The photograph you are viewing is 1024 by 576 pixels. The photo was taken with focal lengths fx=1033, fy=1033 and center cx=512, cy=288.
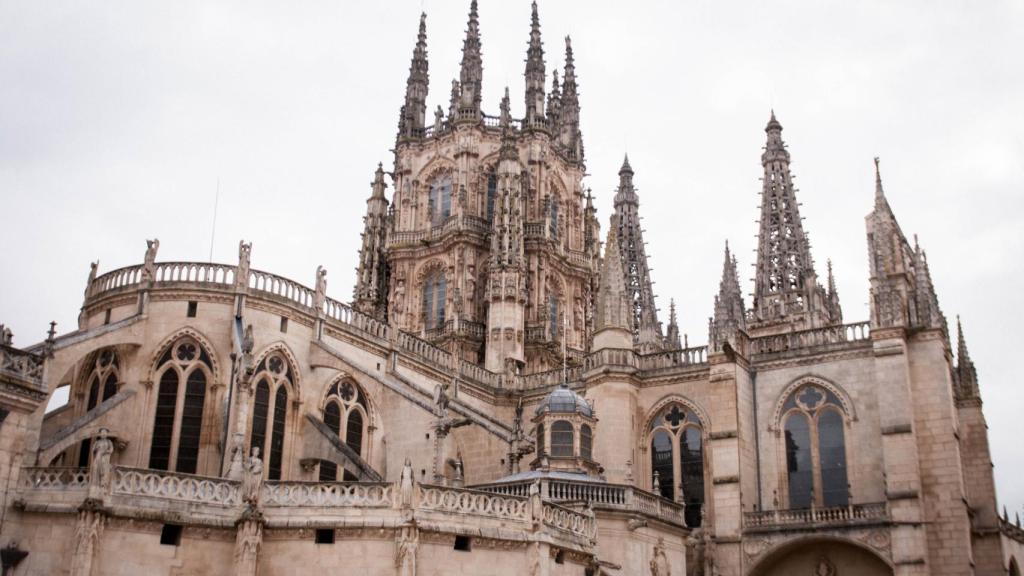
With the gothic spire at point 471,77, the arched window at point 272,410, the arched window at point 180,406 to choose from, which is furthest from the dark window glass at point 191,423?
the gothic spire at point 471,77

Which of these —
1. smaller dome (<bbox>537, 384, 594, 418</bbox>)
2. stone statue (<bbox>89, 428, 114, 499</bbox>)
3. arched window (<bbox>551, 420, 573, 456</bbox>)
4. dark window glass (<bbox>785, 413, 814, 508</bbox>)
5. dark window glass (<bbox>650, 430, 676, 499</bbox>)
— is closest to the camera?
stone statue (<bbox>89, 428, 114, 499</bbox>)

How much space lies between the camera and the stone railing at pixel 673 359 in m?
35.7

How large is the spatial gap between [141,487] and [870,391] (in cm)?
2181

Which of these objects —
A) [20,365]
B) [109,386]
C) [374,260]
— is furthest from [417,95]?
[20,365]

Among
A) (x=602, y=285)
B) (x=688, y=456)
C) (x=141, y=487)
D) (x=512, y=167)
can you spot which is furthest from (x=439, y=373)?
(x=141, y=487)

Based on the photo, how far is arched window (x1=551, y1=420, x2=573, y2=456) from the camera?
89.1 feet

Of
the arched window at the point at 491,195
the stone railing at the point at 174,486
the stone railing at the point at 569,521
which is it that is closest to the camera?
the stone railing at the point at 174,486

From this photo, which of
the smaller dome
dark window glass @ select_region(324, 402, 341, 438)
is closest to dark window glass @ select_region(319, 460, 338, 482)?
dark window glass @ select_region(324, 402, 341, 438)

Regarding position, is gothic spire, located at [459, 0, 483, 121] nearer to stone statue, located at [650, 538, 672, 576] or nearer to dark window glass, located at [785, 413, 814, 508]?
dark window glass, located at [785, 413, 814, 508]

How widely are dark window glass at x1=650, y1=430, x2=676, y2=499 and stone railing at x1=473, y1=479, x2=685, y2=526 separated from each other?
7157mm

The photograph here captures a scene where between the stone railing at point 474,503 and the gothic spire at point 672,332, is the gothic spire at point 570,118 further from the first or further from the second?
the stone railing at point 474,503

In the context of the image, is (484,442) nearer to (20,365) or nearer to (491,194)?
(20,365)

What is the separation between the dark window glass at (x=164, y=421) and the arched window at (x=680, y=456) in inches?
614

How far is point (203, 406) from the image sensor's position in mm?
28797
